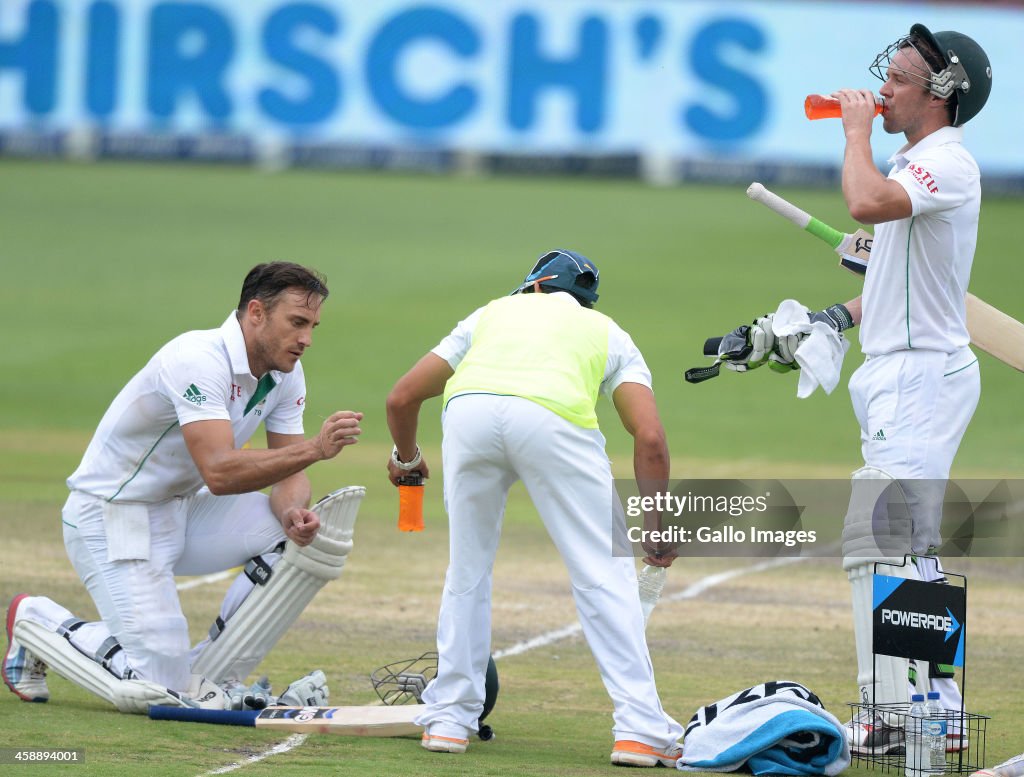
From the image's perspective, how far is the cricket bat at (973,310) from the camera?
6.33 meters

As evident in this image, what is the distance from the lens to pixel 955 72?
5.79 metres

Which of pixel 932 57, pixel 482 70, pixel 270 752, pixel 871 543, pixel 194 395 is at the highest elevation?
pixel 482 70

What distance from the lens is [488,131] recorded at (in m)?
30.8

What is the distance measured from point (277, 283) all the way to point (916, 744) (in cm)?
272

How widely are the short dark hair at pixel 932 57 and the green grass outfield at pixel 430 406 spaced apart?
86.0 inches

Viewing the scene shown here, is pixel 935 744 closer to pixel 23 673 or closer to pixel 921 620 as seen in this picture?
pixel 921 620

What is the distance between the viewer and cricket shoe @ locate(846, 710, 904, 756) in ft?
18.6

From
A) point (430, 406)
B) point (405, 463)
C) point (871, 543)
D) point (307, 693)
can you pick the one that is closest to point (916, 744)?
point (871, 543)

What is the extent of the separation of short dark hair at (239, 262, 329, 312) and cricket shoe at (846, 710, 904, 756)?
241 cm

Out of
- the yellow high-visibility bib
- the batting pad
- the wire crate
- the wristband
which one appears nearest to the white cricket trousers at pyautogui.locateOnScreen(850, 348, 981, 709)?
the wire crate

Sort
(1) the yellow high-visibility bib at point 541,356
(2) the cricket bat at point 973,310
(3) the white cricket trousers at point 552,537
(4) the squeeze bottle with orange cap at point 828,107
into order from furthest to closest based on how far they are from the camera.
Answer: (2) the cricket bat at point 973,310 < (4) the squeeze bottle with orange cap at point 828,107 < (1) the yellow high-visibility bib at point 541,356 < (3) the white cricket trousers at point 552,537

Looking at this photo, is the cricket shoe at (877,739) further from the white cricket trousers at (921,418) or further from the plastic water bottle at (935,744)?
the white cricket trousers at (921,418)

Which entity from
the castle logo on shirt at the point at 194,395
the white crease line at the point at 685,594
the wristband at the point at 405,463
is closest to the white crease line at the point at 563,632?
the white crease line at the point at 685,594

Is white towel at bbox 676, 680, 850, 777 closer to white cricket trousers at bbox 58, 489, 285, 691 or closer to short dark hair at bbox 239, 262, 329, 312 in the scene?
white cricket trousers at bbox 58, 489, 285, 691
